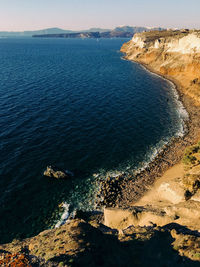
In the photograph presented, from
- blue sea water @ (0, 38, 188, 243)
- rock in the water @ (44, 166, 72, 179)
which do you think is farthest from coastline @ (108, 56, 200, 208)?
rock in the water @ (44, 166, 72, 179)

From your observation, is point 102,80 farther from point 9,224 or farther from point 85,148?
point 9,224

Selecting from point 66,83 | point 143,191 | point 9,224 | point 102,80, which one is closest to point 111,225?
point 143,191

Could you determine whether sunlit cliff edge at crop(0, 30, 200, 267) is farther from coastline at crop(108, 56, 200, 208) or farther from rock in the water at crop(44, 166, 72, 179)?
rock in the water at crop(44, 166, 72, 179)

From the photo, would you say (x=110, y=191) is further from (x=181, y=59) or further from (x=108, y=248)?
(x=181, y=59)

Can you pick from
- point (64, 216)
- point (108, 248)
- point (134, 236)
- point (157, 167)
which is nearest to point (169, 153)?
point (157, 167)

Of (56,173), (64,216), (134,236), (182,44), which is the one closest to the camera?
(134,236)

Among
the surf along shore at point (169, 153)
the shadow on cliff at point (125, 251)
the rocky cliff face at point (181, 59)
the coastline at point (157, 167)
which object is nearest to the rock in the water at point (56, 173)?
the surf along shore at point (169, 153)
